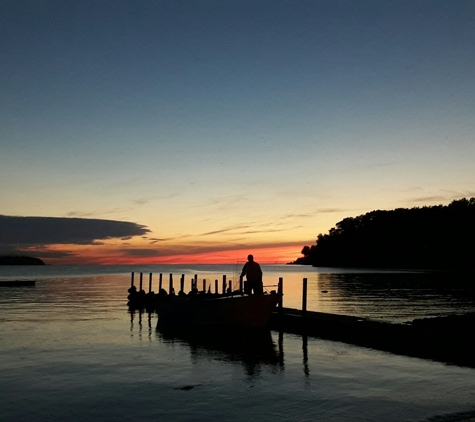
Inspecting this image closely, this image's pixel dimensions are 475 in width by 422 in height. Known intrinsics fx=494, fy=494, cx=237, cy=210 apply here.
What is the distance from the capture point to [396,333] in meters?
19.9

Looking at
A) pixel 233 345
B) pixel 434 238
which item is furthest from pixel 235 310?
pixel 434 238

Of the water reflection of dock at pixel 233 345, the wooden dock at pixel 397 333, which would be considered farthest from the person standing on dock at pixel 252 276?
the wooden dock at pixel 397 333

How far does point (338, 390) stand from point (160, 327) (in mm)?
17186

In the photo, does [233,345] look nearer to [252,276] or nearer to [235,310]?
[235,310]

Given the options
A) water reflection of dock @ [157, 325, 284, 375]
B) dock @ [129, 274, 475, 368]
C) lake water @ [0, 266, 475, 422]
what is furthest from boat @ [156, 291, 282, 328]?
dock @ [129, 274, 475, 368]

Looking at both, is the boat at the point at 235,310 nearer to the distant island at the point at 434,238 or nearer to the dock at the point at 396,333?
the dock at the point at 396,333

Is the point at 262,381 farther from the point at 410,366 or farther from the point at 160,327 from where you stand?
the point at 160,327

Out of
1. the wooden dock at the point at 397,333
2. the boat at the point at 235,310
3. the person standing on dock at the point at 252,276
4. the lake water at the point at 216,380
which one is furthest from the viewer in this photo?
the boat at the point at 235,310

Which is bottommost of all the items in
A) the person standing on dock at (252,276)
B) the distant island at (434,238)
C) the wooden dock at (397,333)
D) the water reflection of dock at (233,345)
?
the water reflection of dock at (233,345)

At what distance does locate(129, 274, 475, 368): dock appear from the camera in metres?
17.6

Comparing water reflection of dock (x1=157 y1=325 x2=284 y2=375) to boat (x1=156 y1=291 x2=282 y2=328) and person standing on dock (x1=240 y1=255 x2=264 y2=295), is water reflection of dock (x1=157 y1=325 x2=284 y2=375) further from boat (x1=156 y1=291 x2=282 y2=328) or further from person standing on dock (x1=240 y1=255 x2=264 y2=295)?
person standing on dock (x1=240 y1=255 x2=264 y2=295)

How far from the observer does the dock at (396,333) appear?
1758cm

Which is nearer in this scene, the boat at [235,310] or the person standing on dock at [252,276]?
the person standing on dock at [252,276]

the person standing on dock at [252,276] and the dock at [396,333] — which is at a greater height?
the person standing on dock at [252,276]
